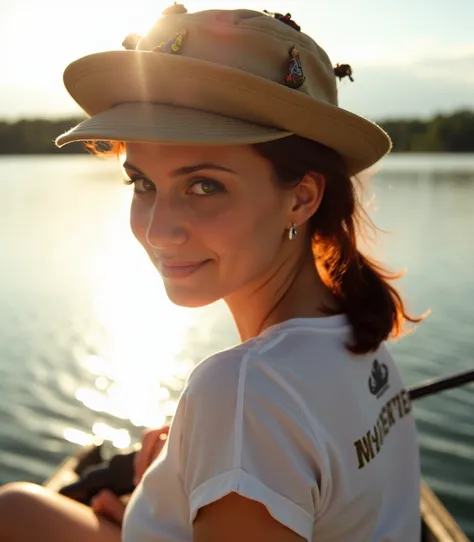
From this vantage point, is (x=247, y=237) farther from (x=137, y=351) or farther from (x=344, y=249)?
(x=137, y=351)

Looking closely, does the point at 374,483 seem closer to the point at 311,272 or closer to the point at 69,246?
the point at 311,272

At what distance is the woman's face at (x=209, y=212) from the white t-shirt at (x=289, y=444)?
25 centimetres

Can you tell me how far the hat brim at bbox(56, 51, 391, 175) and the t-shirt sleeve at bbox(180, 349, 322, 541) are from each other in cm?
54

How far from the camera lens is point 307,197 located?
1.94 metres

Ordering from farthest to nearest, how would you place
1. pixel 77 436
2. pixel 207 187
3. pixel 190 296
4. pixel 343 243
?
pixel 77 436 → pixel 343 243 → pixel 190 296 → pixel 207 187

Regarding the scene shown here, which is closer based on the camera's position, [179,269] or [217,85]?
[217,85]

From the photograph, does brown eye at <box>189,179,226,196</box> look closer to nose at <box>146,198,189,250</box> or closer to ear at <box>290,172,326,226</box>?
nose at <box>146,198,189,250</box>

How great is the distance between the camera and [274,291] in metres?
1.93

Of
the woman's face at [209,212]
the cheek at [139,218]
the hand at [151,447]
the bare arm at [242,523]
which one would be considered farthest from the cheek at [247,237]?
the hand at [151,447]

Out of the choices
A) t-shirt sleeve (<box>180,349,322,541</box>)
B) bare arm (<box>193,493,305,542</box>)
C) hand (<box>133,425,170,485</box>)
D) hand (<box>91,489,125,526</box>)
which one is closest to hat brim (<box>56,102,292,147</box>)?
t-shirt sleeve (<box>180,349,322,541</box>)

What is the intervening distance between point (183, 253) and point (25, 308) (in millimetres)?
8715

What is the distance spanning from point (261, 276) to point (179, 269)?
9.1 inches

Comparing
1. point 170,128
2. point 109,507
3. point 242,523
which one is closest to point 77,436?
point 109,507

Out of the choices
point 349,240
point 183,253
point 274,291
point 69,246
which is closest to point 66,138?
point 183,253
